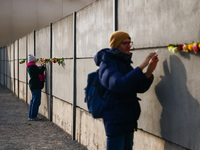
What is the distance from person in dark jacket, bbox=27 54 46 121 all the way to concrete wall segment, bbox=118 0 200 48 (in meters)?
5.14

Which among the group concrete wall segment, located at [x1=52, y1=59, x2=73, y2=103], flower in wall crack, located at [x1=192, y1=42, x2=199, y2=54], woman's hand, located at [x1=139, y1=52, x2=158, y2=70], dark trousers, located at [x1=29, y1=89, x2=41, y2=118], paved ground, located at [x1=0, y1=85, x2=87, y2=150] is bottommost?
paved ground, located at [x1=0, y1=85, x2=87, y2=150]

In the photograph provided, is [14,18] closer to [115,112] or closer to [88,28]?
[88,28]

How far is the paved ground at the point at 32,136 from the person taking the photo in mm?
6473

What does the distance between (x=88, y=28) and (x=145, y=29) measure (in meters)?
2.31

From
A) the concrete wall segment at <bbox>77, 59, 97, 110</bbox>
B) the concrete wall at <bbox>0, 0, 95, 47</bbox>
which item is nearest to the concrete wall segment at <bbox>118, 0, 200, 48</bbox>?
the concrete wall segment at <bbox>77, 59, 97, 110</bbox>

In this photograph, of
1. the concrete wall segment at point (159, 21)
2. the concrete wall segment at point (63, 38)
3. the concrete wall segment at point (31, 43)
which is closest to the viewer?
the concrete wall segment at point (159, 21)

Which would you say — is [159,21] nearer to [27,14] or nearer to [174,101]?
[174,101]

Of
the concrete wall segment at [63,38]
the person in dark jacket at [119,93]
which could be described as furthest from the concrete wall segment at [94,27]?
the person in dark jacket at [119,93]

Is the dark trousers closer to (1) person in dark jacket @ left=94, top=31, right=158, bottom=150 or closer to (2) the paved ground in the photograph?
(2) the paved ground

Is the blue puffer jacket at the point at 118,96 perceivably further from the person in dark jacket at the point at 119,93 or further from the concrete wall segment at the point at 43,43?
the concrete wall segment at the point at 43,43

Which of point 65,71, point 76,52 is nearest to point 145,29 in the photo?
point 76,52

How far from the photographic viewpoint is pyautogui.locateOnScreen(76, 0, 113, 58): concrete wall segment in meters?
5.37

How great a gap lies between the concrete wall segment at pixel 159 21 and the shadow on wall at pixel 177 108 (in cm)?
27

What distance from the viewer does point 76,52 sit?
7059 millimetres
